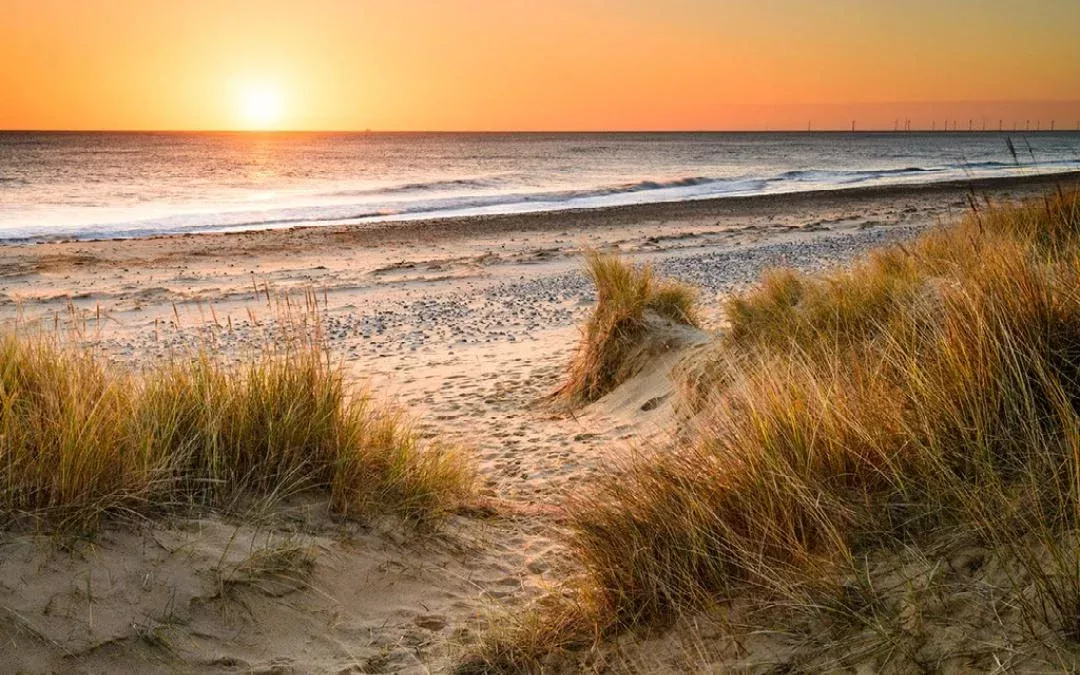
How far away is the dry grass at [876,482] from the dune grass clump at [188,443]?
1287 mm

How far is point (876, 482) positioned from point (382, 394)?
5477 mm

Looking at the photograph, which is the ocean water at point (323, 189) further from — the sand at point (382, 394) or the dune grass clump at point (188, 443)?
the dune grass clump at point (188, 443)

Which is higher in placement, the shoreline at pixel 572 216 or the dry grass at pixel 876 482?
the shoreline at pixel 572 216

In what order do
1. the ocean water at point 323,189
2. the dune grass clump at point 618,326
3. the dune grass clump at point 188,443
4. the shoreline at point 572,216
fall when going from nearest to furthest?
the dune grass clump at point 188,443, the dune grass clump at point 618,326, the shoreline at point 572,216, the ocean water at point 323,189

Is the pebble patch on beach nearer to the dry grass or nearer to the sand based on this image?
the sand

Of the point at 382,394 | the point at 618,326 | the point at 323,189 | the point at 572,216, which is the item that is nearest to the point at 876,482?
the point at 618,326

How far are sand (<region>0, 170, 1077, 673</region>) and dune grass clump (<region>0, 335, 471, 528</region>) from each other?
0.52 ft

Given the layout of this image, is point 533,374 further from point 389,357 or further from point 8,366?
point 8,366

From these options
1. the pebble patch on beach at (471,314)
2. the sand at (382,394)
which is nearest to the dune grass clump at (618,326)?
the sand at (382,394)

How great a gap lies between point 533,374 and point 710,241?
12000mm

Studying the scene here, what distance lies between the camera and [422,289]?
544 inches

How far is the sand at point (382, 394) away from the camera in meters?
3.14

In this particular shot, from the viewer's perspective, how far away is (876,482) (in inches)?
121

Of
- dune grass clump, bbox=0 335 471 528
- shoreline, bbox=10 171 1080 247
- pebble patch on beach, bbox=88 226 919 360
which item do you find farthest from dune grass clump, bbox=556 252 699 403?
shoreline, bbox=10 171 1080 247
